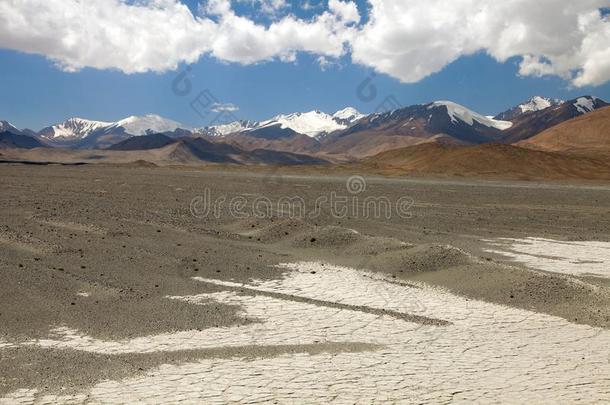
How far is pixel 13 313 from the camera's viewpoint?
9.75 meters

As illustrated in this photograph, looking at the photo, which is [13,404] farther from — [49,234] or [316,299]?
[49,234]

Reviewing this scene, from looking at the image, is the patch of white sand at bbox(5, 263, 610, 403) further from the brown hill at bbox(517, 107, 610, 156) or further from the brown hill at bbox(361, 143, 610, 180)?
the brown hill at bbox(517, 107, 610, 156)

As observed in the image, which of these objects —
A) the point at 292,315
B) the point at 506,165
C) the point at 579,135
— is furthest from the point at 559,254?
the point at 579,135

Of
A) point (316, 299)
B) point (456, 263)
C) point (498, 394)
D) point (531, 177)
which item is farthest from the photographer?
point (531, 177)

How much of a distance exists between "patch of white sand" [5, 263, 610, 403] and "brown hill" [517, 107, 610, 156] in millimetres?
123468

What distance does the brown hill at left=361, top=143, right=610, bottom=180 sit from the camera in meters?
76.6

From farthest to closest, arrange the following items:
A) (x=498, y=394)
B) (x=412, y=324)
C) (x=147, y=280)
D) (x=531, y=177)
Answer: (x=531, y=177), (x=147, y=280), (x=412, y=324), (x=498, y=394)

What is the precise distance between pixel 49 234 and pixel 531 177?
221 ft

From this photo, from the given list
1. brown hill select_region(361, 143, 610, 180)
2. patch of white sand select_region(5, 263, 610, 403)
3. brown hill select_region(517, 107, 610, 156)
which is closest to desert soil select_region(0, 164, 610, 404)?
patch of white sand select_region(5, 263, 610, 403)

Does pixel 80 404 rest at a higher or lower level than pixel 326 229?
lower

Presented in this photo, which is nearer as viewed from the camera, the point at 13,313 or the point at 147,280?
the point at 13,313

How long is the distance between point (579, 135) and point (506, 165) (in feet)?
209

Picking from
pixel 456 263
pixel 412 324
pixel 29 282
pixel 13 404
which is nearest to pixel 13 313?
pixel 29 282

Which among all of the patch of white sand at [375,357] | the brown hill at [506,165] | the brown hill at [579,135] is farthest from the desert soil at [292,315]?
the brown hill at [579,135]
